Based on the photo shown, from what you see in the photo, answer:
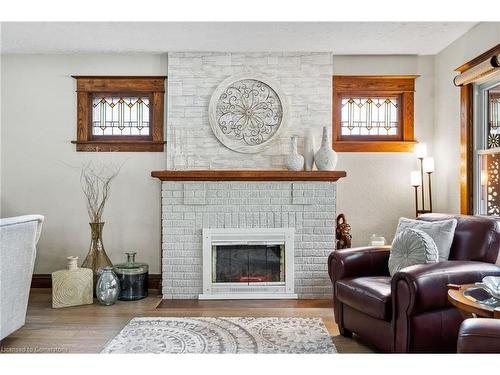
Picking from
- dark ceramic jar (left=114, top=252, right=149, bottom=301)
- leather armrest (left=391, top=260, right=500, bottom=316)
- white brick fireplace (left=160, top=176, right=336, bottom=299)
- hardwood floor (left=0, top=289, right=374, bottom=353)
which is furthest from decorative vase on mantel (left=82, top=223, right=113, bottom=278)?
leather armrest (left=391, top=260, right=500, bottom=316)

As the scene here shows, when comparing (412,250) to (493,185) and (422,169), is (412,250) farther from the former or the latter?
(422,169)

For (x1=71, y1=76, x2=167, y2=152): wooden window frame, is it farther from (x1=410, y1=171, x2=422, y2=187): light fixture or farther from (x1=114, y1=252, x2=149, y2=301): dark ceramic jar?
(x1=410, y1=171, x2=422, y2=187): light fixture

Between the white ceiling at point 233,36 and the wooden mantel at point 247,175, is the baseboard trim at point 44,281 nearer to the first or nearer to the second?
the wooden mantel at point 247,175

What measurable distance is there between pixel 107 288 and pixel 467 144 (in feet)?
11.4

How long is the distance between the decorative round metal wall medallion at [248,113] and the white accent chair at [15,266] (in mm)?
1998

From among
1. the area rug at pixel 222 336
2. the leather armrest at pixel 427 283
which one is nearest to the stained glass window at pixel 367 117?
the area rug at pixel 222 336

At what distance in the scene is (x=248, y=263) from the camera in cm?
427

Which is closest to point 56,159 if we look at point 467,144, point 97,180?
point 97,180

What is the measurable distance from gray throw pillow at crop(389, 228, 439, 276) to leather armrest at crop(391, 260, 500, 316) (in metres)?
0.18

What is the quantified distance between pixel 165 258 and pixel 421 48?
3.26 metres

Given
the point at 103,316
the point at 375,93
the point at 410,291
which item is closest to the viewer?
the point at 410,291

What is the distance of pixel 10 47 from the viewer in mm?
4328

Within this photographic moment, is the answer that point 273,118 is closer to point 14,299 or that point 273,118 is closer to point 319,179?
point 319,179

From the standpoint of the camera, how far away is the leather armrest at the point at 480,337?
1.39 meters
